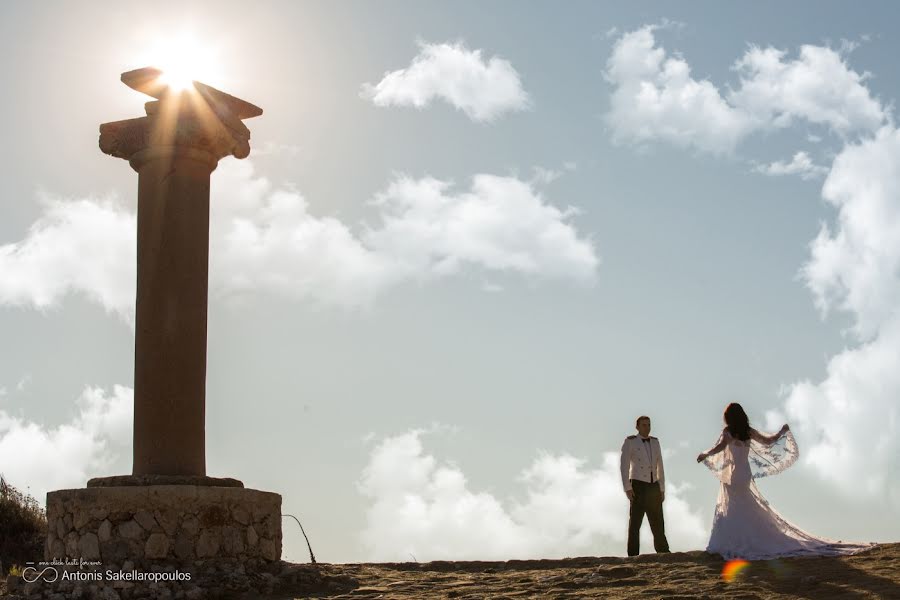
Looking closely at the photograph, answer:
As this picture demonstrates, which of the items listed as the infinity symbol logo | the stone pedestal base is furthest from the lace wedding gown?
the infinity symbol logo

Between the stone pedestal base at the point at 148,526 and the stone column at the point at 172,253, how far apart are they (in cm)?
42

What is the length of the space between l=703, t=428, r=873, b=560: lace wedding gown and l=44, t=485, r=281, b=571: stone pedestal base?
4765 mm

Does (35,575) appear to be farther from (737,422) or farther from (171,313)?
(737,422)

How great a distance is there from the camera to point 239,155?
11977mm

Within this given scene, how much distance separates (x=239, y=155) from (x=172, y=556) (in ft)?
14.2

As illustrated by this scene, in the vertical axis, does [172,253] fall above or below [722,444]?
above

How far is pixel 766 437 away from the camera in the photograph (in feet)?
36.2

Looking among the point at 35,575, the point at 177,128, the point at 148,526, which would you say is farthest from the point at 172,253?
the point at 35,575

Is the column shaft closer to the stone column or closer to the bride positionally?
the stone column

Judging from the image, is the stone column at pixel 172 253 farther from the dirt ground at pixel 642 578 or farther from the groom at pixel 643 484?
the groom at pixel 643 484

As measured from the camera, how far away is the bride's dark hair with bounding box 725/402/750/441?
1105 cm

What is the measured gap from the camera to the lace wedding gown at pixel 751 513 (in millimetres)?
10500

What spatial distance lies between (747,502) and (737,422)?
0.80m

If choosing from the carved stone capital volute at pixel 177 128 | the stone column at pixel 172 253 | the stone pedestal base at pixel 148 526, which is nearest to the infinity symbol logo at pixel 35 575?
the stone pedestal base at pixel 148 526
